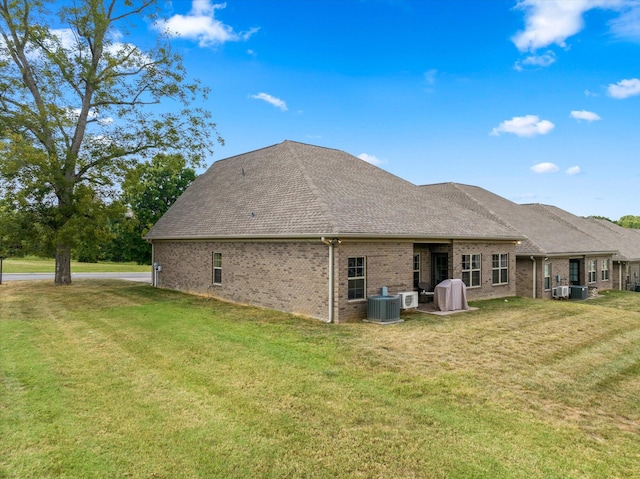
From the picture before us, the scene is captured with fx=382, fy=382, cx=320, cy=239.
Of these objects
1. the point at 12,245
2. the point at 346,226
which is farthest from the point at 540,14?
the point at 12,245

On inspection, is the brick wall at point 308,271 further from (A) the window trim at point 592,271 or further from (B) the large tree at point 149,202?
(B) the large tree at point 149,202

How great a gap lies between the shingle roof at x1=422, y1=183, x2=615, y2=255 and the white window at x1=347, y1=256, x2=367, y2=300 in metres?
11.2

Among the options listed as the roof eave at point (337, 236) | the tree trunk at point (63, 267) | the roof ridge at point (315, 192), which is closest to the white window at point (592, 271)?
the roof eave at point (337, 236)

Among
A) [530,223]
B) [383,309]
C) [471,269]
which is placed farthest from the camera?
[530,223]

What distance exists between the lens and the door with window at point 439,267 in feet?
53.6

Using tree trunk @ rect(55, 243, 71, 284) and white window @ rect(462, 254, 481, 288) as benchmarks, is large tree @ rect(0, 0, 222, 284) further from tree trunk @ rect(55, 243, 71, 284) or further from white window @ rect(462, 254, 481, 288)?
white window @ rect(462, 254, 481, 288)

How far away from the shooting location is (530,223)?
2342 cm

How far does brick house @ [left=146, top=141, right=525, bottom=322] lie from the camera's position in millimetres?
12055

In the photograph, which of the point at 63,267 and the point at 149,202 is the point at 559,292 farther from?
the point at 149,202

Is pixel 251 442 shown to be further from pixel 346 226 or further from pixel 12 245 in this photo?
pixel 12 245

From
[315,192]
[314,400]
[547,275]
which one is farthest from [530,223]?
[314,400]

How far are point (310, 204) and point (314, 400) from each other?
27.3ft

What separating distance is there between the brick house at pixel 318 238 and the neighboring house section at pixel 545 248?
6.02ft

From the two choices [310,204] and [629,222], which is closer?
[310,204]
